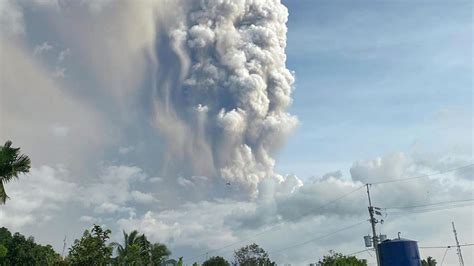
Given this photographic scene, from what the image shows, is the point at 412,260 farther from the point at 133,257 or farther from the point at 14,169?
the point at 14,169

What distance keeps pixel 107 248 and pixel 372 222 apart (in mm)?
31209

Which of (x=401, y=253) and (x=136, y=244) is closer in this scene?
(x=401, y=253)

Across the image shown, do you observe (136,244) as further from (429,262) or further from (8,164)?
(429,262)

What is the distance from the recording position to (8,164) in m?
25.8

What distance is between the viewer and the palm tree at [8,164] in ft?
84.2

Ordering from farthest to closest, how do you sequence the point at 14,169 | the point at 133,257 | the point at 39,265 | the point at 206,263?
the point at 206,263 < the point at 39,265 < the point at 133,257 < the point at 14,169

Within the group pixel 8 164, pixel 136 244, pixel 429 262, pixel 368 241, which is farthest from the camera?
pixel 429 262

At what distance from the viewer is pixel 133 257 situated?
51219 millimetres

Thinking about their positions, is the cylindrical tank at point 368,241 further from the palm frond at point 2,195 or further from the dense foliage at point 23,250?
Answer: the dense foliage at point 23,250

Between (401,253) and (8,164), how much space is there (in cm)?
3664

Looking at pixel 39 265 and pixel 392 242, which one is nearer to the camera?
pixel 392 242

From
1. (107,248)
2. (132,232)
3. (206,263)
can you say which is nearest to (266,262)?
(206,263)

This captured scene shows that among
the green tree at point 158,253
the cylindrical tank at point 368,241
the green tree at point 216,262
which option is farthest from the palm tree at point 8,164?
the green tree at point 216,262

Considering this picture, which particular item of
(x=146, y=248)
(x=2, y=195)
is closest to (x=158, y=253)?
(x=146, y=248)
